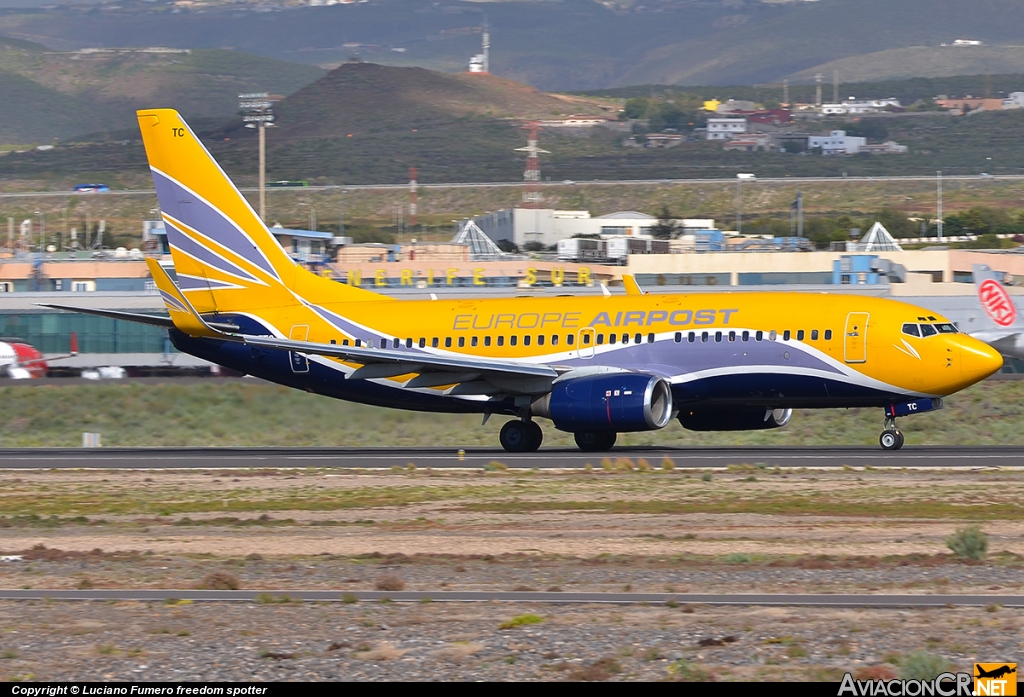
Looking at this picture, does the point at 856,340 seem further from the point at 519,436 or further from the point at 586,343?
the point at 519,436

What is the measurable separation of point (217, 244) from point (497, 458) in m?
11.2

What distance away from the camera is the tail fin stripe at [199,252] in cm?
3966

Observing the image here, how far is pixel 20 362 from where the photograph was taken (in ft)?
228

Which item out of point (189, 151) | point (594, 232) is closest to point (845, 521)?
point (189, 151)

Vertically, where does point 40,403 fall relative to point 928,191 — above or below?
below

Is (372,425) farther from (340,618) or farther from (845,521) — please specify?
(340,618)

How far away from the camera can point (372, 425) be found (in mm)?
38281

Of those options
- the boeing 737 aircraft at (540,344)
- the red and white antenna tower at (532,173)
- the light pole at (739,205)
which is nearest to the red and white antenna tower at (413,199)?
the red and white antenna tower at (532,173)

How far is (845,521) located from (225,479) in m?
13.7

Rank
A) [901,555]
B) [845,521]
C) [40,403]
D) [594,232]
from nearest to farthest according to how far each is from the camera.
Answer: [901,555], [845,521], [40,403], [594,232]

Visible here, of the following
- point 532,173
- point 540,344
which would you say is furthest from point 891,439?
point 532,173

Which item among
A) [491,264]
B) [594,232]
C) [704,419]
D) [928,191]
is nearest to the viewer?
[704,419]

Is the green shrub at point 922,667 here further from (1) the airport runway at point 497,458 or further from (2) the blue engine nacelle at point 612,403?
(2) the blue engine nacelle at point 612,403

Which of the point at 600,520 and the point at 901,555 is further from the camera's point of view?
the point at 600,520
